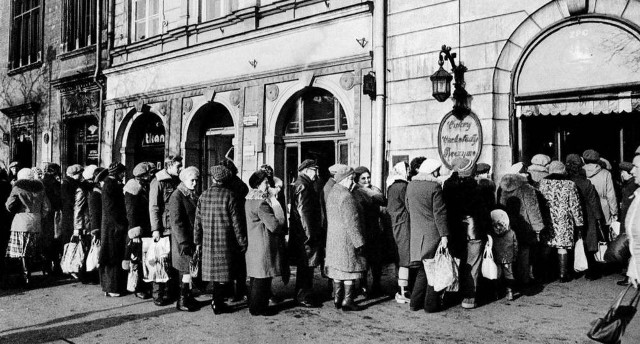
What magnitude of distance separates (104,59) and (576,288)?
13680 mm

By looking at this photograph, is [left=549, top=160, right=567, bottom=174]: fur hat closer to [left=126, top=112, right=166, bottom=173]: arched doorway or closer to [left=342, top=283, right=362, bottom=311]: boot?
[left=342, top=283, right=362, bottom=311]: boot

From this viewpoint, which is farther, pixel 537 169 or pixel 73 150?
pixel 73 150

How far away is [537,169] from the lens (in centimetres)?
803

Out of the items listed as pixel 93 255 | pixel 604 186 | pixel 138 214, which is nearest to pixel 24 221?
pixel 93 255

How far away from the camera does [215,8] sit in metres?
13.0

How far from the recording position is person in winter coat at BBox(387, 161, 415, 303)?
6555mm

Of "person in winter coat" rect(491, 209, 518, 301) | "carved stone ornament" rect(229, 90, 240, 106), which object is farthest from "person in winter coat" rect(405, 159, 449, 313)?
"carved stone ornament" rect(229, 90, 240, 106)

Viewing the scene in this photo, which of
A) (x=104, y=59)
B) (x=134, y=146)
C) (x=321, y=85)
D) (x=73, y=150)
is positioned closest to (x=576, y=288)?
(x=321, y=85)

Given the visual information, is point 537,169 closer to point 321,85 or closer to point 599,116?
point 599,116

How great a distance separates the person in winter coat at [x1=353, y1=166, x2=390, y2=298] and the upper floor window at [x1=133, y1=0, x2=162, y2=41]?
9483 millimetres

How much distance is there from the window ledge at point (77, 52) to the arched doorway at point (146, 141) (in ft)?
9.56

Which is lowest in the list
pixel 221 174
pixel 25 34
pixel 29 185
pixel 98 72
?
pixel 29 185

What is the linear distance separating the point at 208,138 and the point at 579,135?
8.41 m

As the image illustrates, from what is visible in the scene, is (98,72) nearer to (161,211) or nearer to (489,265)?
(161,211)
